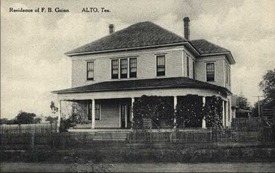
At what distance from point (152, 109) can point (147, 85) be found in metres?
1.70

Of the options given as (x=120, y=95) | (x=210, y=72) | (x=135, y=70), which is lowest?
(x=120, y=95)

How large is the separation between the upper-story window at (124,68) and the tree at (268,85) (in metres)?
10.3

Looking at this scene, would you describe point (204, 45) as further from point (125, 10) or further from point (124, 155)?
point (124, 155)

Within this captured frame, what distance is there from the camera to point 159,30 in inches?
987

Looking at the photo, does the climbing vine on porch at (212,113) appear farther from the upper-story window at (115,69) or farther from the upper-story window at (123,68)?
the upper-story window at (115,69)

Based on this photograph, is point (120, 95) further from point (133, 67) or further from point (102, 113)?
point (102, 113)

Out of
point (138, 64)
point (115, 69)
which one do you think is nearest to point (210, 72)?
point (138, 64)

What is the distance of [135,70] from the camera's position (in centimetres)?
2470

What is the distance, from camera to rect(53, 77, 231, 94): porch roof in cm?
2056

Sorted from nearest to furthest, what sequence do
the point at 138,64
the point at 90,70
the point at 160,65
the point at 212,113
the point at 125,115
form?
the point at 212,113 → the point at 160,65 → the point at 138,64 → the point at 125,115 → the point at 90,70

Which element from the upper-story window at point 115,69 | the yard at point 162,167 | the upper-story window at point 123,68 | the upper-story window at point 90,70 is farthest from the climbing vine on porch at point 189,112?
the upper-story window at point 90,70

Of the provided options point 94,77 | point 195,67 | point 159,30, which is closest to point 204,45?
point 195,67

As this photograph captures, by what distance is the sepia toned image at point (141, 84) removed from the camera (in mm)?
12859

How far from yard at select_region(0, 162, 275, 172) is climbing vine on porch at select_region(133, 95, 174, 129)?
26.8 ft
